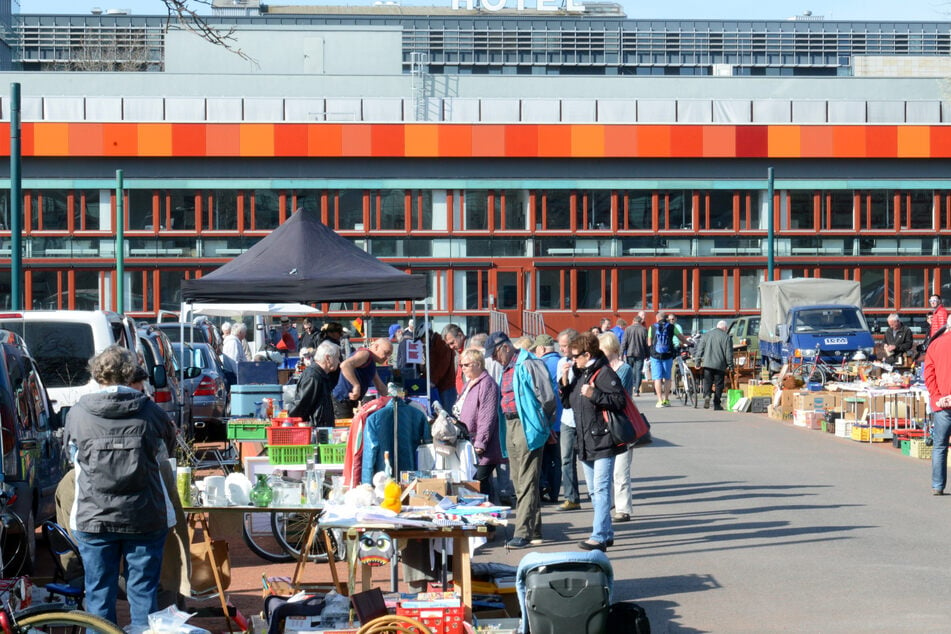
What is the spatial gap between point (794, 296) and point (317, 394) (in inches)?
942

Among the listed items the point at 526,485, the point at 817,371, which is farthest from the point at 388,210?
the point at 526,485

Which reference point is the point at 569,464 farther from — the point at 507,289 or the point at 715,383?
the point at 507,289

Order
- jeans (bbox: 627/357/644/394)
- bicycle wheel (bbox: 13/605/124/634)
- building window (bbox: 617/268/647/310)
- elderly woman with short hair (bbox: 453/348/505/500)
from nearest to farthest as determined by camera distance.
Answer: bicycle wheel (bbox: 13/605/124/634) < elderly woman with short hair (bbox: 453/348/505/500) < jeans (bbox: 627/357/644/394) < building window (bbox: 617/268/647/310)

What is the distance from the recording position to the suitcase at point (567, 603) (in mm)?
7773

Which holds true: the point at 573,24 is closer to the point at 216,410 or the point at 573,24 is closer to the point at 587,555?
the point at 216,410

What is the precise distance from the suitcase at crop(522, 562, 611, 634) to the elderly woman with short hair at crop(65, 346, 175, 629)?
2.05 m

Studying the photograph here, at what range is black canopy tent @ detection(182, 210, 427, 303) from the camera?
14875mm

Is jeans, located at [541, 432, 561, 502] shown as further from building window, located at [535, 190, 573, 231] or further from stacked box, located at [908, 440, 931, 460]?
building window, located at [535, 190, 573, 231]

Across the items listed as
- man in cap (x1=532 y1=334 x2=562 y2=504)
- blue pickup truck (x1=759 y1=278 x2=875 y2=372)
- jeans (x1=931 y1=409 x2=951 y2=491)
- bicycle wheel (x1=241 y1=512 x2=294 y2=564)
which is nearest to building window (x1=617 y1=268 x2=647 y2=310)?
blue pickup truck (x1=759 y1=278 x2=875 y2=372)

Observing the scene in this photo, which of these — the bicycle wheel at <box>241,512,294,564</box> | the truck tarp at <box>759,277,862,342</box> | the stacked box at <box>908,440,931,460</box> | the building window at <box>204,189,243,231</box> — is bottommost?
the bicycle wheel at <box>241,512,294,564</box>

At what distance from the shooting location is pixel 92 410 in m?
7.31

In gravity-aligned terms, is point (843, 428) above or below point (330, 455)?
below

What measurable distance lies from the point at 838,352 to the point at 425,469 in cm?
2124

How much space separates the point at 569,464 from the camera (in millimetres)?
14594
